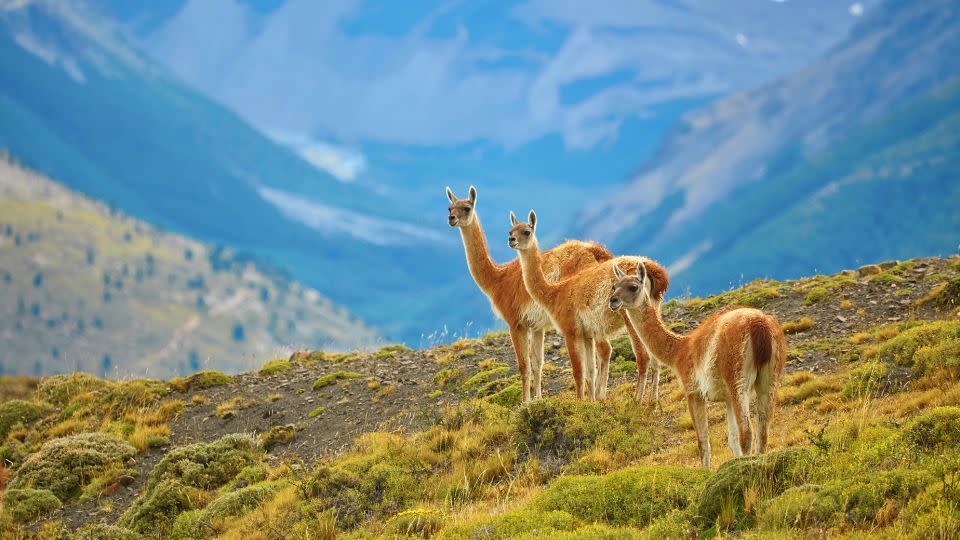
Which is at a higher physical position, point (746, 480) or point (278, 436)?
point (278, 436)

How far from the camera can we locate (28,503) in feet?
58.4

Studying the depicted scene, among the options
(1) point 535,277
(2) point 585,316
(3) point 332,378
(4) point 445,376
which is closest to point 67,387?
(3) point 332,378

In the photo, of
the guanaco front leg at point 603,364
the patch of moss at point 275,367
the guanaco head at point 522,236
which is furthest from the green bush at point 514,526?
the patch of moss at point 275,367

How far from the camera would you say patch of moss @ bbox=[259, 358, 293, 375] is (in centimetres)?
2386

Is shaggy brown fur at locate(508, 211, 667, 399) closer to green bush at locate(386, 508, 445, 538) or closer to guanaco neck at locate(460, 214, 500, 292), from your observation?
guanaco neck at locate(460, 214, 500, 292)

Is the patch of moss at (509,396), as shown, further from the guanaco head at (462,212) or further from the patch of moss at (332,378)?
the patch of moss at (332,378)

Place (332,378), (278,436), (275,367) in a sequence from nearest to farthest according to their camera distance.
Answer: (278,436), (332,378), (275,367)

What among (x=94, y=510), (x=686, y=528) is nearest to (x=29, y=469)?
(x=94, y=510)

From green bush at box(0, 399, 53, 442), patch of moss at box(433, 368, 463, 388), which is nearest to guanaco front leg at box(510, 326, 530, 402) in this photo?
patch of moss at box(433, 368, 463, 388)

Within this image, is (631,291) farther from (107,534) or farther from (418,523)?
(107,534)

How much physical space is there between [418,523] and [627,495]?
2.33m

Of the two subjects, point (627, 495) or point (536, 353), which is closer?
point (627, 495)

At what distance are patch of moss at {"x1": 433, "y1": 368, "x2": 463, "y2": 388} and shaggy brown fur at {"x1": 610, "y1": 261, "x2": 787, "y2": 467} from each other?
321 inches

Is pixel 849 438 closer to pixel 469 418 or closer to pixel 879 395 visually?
pixel 879 395
